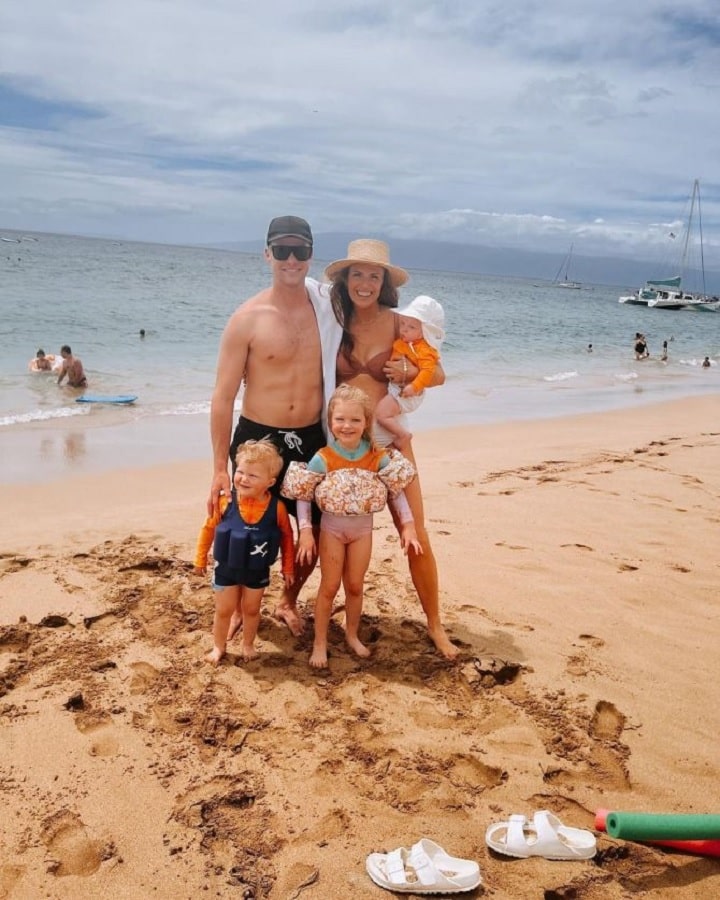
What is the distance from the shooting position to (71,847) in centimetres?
252

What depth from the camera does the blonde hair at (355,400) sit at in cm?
350

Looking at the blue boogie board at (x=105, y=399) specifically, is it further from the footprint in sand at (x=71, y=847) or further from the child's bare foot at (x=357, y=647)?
the footprint in sand at (x=71, y=847)

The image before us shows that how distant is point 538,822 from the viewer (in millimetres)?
2641

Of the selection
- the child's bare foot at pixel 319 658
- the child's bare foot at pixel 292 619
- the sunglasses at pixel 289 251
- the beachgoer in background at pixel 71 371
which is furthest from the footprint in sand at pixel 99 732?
the beachgoer in background at pixel 71 371

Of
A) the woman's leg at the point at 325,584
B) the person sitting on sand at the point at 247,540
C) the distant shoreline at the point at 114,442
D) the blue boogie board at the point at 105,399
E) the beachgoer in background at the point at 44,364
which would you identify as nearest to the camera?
the person sitting on sand at the point at 247,540

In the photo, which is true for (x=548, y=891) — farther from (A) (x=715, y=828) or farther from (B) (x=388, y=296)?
(B) (x=388, y=296)

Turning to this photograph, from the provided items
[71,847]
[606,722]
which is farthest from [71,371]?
[606,722]

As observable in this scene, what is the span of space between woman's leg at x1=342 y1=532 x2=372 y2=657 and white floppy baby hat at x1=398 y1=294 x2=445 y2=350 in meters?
1.10

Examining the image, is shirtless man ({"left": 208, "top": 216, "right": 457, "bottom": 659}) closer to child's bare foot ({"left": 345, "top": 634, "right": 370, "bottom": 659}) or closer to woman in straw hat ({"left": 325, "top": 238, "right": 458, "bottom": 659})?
woman in straw hat ({"left": 325, "top": 238, "right": 458, "bottom": 659})

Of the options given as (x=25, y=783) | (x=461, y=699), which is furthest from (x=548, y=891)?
(x=25, y=783)

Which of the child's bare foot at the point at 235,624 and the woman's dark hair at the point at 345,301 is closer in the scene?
the woman's dark hair at the point at 345,301

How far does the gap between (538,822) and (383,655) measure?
4.54ft

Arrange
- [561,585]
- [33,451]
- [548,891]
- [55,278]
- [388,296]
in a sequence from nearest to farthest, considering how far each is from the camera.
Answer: [548,891]
[388,296]
[561,585]
[33,451]
[55,278]

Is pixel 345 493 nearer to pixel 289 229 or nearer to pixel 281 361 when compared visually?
pixel 281 361
